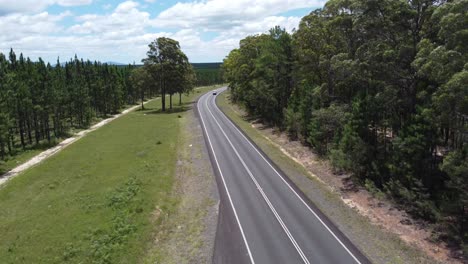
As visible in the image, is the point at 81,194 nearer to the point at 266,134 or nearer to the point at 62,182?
the point at 62,182

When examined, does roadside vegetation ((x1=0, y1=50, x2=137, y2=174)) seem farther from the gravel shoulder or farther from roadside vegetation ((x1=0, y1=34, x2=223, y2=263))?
the gravel shoulder


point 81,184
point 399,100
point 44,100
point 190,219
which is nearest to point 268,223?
point 190,219

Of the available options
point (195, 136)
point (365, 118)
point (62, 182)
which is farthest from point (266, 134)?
point (62, 182)

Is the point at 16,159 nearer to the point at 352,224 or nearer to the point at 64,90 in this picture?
the point at 64,90

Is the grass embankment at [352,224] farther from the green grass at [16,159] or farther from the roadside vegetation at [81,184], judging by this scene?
the green grass at [16,159]

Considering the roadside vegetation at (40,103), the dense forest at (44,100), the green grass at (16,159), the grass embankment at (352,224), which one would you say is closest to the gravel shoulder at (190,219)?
the grass embankment at (352,224)
